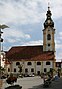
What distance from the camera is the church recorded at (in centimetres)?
9206

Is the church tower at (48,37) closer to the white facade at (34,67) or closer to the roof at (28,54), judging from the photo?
the roof at (28,54)

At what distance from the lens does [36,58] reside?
92.6 metres

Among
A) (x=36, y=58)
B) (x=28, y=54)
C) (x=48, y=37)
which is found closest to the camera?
(x=36, y=58)

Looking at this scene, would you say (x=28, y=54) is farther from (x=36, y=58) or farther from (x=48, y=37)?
(x=48, y=37)

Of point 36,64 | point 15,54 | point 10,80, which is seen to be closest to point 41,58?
point 36,64

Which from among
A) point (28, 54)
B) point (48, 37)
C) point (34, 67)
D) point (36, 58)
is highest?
point (48, 37)

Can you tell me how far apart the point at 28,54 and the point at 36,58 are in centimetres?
309

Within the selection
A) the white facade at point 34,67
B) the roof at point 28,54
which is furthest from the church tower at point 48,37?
the white facade at point 34,67

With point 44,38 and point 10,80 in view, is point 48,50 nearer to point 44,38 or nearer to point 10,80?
point 44,38

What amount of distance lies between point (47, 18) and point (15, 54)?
1585 centimetres

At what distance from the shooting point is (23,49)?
96.9m

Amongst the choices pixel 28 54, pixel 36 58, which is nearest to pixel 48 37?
pixel 36 58

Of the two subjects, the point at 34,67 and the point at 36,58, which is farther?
the point at 34,67

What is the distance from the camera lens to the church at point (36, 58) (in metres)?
92.1
